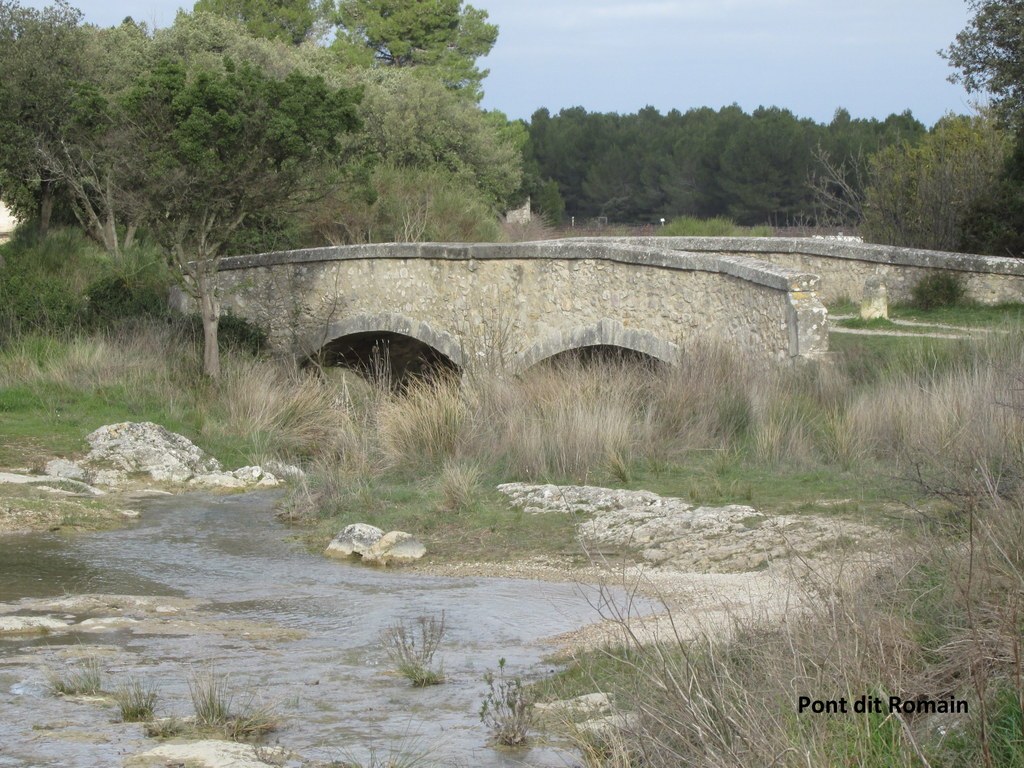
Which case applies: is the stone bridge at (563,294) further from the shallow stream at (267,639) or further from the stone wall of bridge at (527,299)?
the shallow stream at (267,639)

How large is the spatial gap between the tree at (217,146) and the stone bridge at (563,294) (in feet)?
7.48

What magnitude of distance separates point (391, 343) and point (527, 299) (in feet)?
16.4

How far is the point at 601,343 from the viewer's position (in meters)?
16.6

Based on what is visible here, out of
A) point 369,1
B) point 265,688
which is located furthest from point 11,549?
point 369,1

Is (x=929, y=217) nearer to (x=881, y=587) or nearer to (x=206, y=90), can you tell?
(x=206, y=90)

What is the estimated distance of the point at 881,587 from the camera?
203 inches

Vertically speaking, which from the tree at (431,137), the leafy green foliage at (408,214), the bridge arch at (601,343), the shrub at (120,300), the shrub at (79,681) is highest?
the tree at (431,137)

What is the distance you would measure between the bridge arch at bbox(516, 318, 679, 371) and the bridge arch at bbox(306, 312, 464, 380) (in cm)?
161

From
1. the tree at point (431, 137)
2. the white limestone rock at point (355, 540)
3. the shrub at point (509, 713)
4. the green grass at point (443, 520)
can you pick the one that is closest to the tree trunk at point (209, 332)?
the green grass at point (443, 520)

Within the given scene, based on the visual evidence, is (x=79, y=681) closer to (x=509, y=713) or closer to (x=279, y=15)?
(x=509, y=713)

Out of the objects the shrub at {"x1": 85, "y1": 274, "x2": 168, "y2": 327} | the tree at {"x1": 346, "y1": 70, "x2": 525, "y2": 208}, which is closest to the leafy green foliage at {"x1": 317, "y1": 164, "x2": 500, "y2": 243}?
the tree at {"x1": 346, "y1": 70, "x2": 525, "y2": 208}

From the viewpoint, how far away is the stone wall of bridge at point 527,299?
45.7 ft

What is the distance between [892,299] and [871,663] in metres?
14.0

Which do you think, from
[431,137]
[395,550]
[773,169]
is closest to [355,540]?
[395,550]
